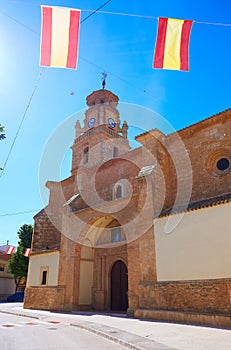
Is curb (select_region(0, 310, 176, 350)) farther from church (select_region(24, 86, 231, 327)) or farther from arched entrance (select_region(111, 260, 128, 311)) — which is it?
arched entrance (select_region(111, 260, 128, 311))

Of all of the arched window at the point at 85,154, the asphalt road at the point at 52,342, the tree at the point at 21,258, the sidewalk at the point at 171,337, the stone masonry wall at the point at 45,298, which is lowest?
the asphalt road at the point at 52,342

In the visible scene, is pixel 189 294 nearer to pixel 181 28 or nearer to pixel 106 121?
pixel 181 28

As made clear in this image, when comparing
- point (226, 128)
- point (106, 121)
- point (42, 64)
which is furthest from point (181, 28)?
point (106, 121)

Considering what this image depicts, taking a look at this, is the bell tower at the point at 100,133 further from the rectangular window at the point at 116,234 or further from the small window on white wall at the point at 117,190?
the rectangular window at the point at 116,234

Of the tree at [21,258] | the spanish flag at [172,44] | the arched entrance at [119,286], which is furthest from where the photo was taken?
the tree at [21,258]

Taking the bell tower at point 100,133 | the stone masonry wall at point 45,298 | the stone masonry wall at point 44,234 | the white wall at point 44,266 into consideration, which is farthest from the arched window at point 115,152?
the stone masonry wall at point 45,298

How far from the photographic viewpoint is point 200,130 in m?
13.8

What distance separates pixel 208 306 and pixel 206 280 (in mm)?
807

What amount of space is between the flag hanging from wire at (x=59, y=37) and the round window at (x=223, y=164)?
28.7 feet

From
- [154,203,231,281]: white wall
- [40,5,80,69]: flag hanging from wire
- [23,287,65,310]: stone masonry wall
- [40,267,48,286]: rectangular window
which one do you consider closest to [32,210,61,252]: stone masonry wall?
[40,267,48,286]: rectangular window

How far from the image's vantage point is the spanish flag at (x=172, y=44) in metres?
6.73

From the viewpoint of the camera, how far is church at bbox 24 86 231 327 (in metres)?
9.91

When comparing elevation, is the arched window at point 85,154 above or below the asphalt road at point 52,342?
above

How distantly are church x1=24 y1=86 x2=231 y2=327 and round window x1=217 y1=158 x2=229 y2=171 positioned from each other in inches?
1.8
